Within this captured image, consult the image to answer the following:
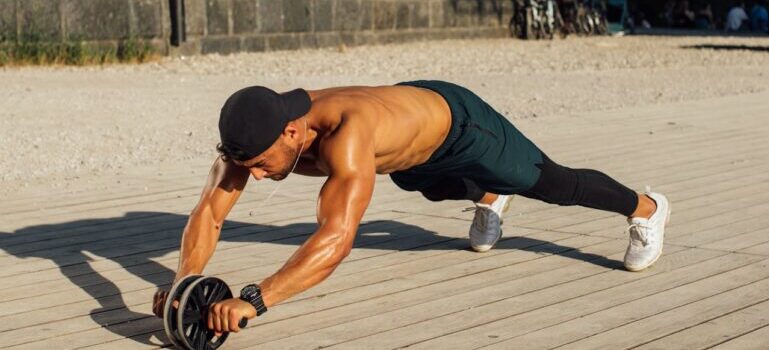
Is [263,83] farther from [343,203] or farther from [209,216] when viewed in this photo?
[343,203]

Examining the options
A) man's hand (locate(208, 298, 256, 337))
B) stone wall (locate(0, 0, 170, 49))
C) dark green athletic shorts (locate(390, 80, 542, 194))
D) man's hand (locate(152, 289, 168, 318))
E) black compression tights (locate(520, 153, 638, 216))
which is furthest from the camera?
stone wall (locate(0, 0, 170, 49))

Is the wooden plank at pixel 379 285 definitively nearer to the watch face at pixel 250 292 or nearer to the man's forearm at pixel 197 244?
the man's forearm at pixel 197 244

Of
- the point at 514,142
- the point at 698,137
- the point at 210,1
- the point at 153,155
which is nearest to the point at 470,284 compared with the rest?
the point at 514,142

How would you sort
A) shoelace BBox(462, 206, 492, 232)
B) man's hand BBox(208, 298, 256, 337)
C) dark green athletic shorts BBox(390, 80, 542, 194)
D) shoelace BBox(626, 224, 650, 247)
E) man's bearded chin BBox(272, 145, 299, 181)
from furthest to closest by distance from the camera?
shoelace BBox(462, 206, 492, 232)
shoelace BBox(626, 224, 650, 247)
dark green athletic shorts BBox(390, 80, 542, 194)
man's bearded chin BBox(272, 145, 299, 181)
man's hand BBox(208, 298, 256, 337)

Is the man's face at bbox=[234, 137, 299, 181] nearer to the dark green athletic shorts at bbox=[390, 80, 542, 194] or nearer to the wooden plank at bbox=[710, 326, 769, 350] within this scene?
the dark green athletic shorts at bbox=[390, 80, 542, 194]

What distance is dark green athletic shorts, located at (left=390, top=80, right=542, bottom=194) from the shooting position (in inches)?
216

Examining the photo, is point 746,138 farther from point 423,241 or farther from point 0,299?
point 0,299

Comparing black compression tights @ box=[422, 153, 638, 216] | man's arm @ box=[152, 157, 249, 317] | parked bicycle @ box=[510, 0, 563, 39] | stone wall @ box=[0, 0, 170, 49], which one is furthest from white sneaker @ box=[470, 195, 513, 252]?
parked bicycle @ box=[510, 0, 563, 39]

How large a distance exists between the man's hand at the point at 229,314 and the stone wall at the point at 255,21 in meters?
15.6

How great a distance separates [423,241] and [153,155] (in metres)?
4.23

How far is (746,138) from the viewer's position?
11422 mm

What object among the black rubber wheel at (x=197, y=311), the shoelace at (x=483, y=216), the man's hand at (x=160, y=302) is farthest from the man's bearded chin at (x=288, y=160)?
the shoelace at (x=483, y=216)

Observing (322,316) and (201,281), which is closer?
(201,281)

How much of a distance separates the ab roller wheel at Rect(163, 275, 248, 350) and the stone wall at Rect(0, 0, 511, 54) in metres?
15.4
